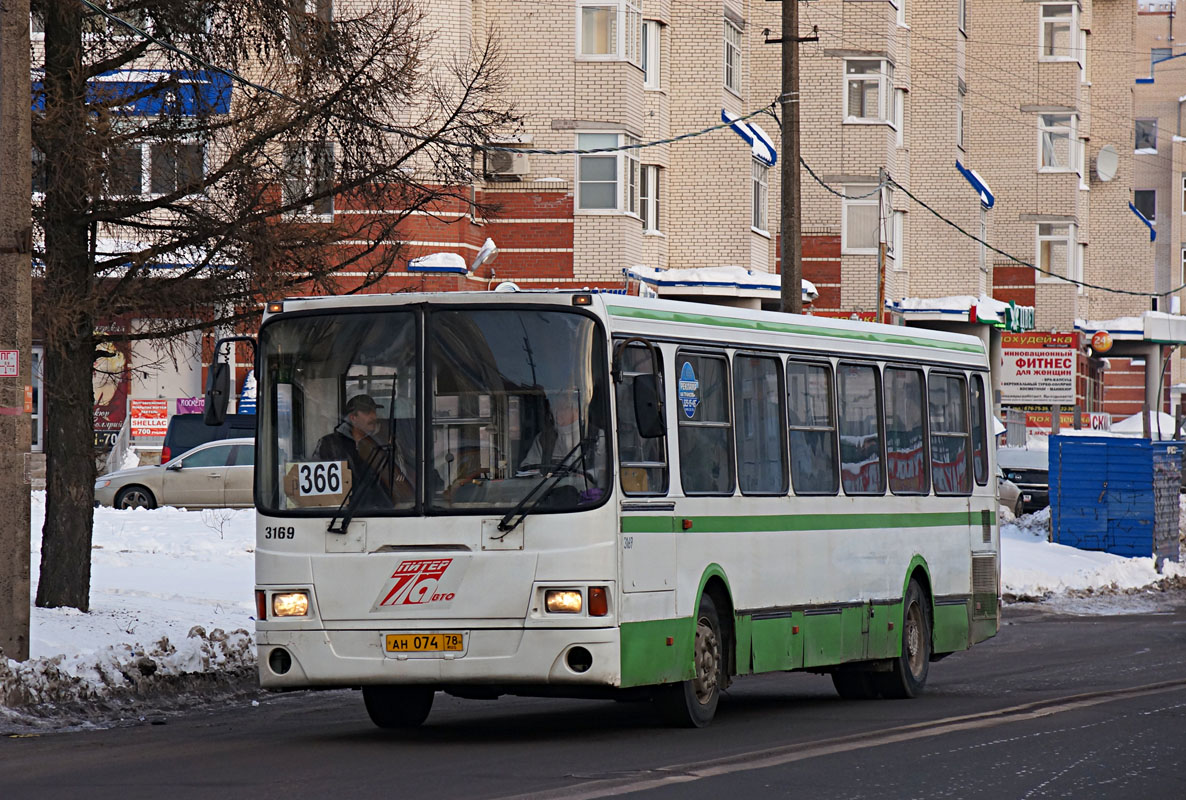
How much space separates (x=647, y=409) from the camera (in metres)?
11.0

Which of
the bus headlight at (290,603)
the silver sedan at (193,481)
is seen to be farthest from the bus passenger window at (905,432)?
the silver sedan at (193,481)

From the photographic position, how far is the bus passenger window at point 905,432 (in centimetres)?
1491

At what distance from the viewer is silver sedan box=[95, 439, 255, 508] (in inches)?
1352

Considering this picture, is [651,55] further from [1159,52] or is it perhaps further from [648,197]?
[1159,52]

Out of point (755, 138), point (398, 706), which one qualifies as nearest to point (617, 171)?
point (755, 138)

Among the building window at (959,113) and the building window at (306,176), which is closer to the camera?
the building window at (306,176)

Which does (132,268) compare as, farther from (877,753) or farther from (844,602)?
(877,753)

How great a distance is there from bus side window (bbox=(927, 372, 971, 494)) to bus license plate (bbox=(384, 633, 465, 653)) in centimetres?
590

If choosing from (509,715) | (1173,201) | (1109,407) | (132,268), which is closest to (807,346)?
(509,715)

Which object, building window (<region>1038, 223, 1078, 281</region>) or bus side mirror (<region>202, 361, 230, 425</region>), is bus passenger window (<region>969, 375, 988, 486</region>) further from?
building window (<region>1038, 223, 1078, 281</region>)

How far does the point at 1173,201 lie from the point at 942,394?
78618 mm

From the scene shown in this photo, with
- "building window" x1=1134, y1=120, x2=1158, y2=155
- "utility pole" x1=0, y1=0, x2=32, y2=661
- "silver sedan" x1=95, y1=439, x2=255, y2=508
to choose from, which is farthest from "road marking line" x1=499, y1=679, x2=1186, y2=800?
"building window" x1=1134, y1=120, x2=1158, y2=155

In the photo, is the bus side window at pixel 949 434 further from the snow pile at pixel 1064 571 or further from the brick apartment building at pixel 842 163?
the snow pile at pixel 1064 571

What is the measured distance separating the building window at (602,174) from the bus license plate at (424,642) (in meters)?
30.0
